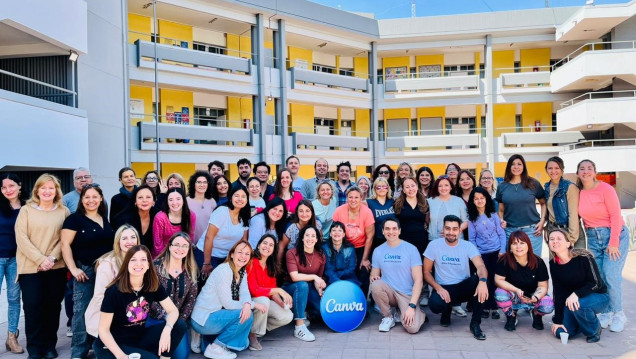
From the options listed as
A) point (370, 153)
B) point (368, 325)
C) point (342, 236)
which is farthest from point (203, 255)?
point (370, 153)

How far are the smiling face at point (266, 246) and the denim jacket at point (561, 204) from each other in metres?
3.87

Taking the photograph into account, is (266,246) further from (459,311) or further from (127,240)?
(459,311)

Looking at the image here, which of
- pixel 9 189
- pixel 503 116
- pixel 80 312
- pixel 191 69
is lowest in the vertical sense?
pixel 80 312

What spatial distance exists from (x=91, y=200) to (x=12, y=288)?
142 centimetres

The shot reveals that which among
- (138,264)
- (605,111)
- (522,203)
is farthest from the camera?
(605,111)

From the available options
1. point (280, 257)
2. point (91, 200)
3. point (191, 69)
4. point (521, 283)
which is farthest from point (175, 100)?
point (521, 283)

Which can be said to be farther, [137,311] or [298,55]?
[298,55]

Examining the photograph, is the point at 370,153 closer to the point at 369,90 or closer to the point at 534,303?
the point at 369,90

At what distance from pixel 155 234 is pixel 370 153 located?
823 inches

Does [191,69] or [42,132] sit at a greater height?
[191,69]

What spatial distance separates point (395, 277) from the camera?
633 centimetres

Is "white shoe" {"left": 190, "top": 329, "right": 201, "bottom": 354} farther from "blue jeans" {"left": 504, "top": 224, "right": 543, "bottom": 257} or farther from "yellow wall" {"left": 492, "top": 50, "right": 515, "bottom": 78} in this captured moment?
"yellow wall" {"left": 492, "top": 50, "right": 515, "bottom": 78}

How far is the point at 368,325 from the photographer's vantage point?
647 centimetres

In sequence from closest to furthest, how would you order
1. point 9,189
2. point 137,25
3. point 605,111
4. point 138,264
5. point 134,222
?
point 138,264 < point 9,189 < point 134,222 < point 137,25 < point 605,111
